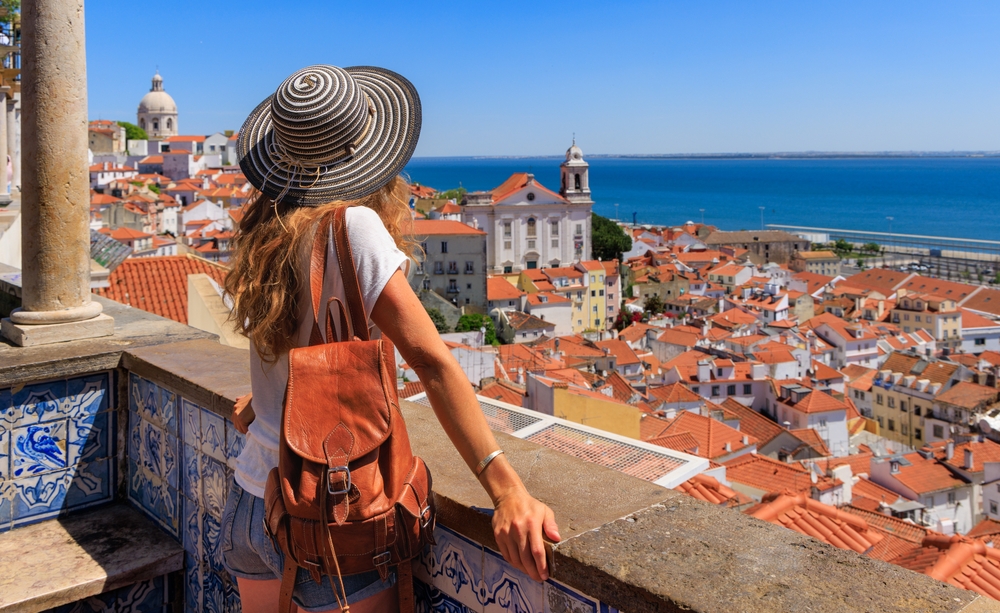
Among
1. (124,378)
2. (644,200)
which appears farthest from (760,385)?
(644,200)

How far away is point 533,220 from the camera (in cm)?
5041

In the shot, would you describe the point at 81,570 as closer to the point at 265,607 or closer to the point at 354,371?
the point at 265,607

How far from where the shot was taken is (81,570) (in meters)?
2.12

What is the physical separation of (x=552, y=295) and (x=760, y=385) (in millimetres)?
13565

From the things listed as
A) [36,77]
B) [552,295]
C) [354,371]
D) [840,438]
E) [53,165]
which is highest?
[36,77]

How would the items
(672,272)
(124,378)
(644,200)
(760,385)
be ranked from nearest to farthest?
1. (124,378)
2. (760,385)
3. (672,272)
4. (644,200)

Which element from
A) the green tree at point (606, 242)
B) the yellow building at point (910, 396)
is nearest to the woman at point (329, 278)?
the yellow building at point (910, 396)

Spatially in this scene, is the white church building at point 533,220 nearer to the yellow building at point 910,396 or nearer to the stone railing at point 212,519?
the yellow building at point 910,396

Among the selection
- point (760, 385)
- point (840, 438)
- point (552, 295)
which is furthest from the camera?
point (552, 295)

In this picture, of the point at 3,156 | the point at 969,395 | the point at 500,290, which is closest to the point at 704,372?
the point at 969,395

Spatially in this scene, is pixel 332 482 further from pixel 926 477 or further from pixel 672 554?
pixel 926 477

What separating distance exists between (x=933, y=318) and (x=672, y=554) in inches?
1834

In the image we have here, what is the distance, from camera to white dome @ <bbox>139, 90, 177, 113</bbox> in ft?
253

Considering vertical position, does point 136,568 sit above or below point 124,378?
below
